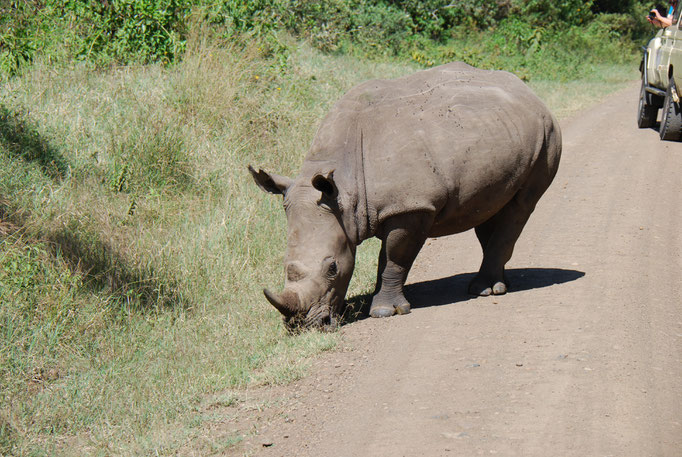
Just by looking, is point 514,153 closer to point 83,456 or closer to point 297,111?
point 83,456

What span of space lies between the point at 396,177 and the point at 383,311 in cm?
104

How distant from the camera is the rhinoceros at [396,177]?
6.04 meters

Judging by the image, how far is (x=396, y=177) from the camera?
19.9ft

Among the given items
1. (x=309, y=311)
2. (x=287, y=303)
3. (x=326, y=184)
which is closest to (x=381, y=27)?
(x=326, y=184)

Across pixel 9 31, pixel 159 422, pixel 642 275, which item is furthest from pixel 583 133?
pixel 159 422

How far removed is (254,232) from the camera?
8195 millimetres

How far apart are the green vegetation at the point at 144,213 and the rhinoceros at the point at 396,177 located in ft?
1.77

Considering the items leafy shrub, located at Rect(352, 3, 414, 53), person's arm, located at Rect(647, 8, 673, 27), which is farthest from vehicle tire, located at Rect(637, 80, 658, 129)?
leafy shrub, located at Rect(352, 3, 414, 53)

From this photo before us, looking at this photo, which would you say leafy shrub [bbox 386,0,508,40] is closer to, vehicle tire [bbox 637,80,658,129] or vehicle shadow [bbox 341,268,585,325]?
vehicle tire [bbox 637,80,658,129]

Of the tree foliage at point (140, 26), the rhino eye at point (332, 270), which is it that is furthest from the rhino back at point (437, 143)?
the tree foliage at point (140, 26)

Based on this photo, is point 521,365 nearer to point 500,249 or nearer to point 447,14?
point 500,249

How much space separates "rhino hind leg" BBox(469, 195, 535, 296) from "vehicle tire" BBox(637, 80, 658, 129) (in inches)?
343

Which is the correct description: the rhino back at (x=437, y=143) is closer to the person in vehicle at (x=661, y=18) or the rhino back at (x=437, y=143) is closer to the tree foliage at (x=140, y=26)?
the tree foliage at (x=140, y=26)

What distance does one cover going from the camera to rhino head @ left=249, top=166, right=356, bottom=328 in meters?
5.96
